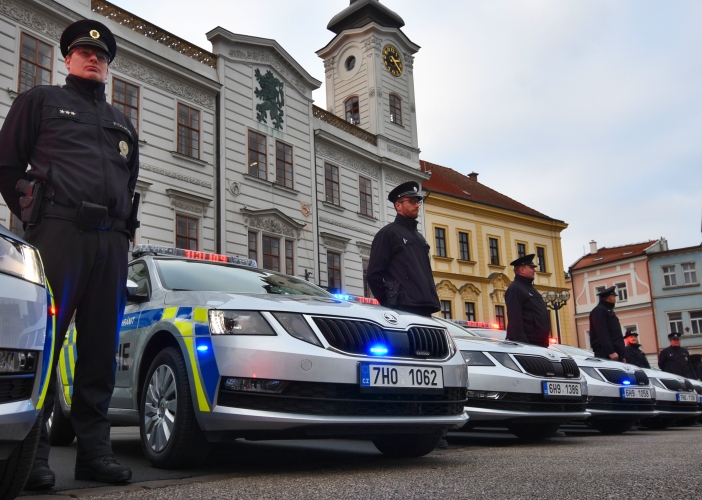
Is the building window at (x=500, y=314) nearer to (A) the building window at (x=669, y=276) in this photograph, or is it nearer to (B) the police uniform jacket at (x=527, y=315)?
(A) the building window at (x=669, y=276)

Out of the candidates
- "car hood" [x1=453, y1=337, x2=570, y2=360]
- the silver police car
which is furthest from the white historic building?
the silver police car

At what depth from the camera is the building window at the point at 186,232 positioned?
66.6 ft

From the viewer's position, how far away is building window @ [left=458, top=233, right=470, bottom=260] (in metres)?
33.9

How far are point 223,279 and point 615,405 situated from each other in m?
5.64

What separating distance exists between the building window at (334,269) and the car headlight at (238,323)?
21487 mm

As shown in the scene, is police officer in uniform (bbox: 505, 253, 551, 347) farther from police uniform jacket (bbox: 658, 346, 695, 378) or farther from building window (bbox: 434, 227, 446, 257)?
building window (bbox: 434, 227, 446, 257)

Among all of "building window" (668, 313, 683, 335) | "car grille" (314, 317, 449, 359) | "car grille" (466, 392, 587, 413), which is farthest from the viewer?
"building window" (668, 313, 683, 335)

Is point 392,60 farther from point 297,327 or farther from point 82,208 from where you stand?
point 82,208

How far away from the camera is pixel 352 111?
3170 cm

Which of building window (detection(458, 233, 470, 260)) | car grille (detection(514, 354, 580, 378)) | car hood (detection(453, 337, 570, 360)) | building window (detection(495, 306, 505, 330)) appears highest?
building window (detection(458, 233, 470, 260))

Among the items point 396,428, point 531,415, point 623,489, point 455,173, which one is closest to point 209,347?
point 396,428

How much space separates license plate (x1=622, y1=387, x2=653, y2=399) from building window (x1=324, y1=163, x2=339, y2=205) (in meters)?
18.0

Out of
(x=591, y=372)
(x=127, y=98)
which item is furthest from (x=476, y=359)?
(x=127, y=98)

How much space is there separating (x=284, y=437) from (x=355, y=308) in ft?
3.03
